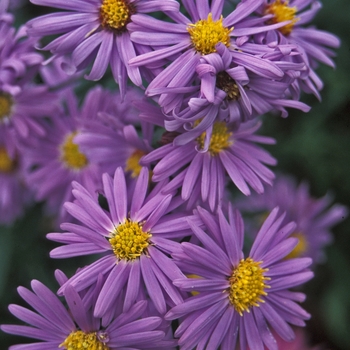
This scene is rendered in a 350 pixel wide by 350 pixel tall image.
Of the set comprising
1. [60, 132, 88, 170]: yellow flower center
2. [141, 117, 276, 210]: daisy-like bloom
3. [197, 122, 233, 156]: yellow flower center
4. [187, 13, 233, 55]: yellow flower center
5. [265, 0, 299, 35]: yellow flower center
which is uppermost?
[60, 132, 88, 170]: yellow flower center

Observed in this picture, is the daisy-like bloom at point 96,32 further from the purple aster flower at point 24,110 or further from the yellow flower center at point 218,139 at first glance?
the purple aster flower at point 24,110

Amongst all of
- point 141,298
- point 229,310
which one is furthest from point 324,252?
point 141,298

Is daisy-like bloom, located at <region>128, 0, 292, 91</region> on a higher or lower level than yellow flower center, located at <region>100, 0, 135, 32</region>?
lower

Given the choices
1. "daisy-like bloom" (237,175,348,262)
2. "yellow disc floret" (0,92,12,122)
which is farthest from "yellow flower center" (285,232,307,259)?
"yellow disc floret" (0,92,12,122)

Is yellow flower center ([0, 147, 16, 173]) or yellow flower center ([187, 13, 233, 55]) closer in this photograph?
yellow flower center ([187, 13, 233, 55])

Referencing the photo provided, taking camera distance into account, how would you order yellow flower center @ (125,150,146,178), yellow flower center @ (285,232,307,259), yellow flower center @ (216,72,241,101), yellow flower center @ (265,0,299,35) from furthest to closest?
yellow flower center @ (285,232,307,259)
yellow flower center @ (125,150,146,178)
yellow flower center @ (265,0,299,35)
yellow flower center @ (216,72,241,101)

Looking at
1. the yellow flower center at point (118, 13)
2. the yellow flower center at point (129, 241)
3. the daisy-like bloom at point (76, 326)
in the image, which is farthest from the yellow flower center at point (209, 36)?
the daisy-like bloom at point (76, 326)

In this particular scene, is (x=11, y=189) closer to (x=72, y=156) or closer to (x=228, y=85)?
(x=72, y=156)

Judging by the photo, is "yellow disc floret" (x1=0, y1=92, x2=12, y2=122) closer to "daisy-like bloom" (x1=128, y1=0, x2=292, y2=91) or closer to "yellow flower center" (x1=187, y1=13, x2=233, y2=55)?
"daisy-like bloom" (x1=128, y1=0, x2=292, y2=91)

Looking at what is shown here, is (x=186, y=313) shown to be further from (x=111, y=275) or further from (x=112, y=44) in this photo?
(x=112, y=44)
